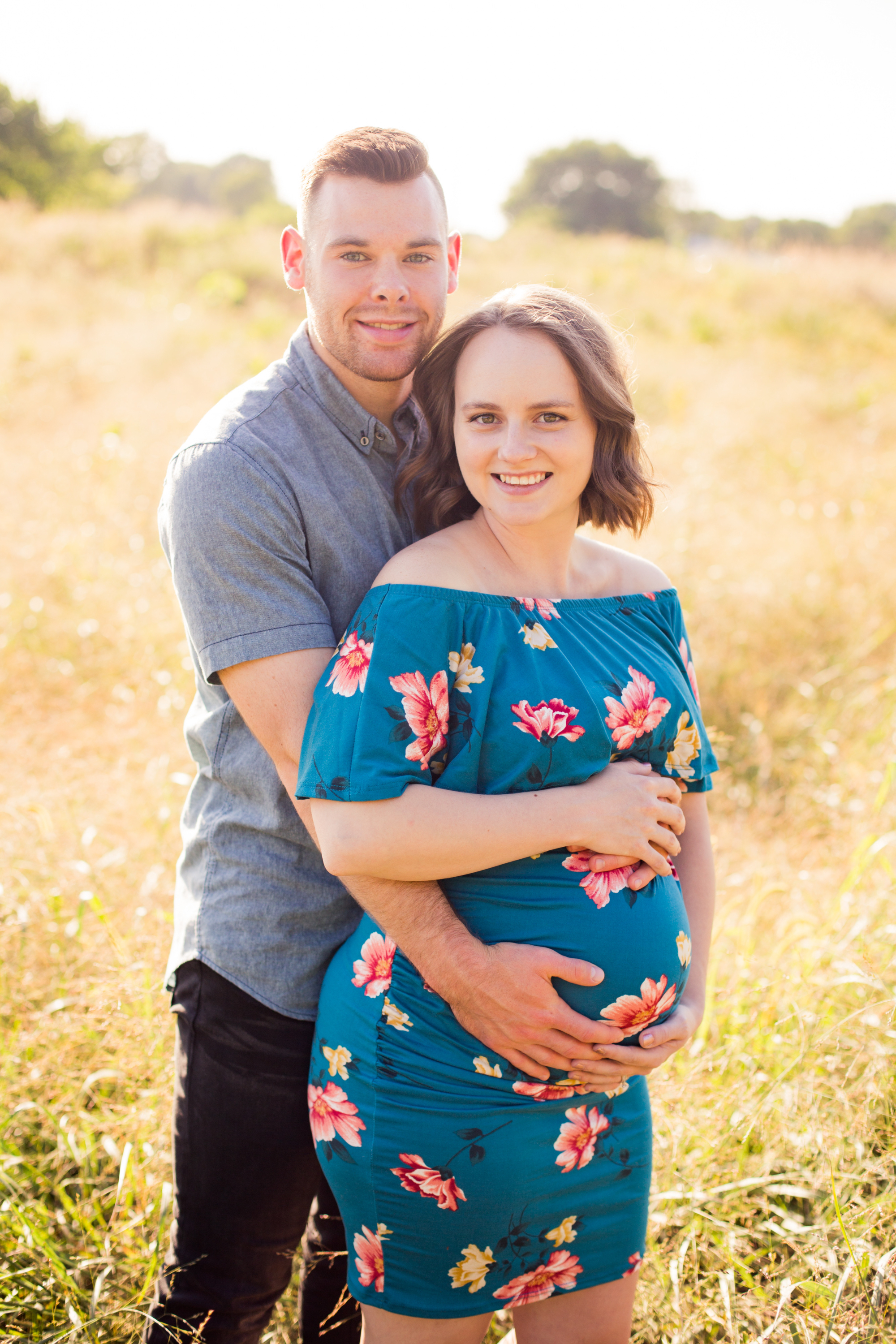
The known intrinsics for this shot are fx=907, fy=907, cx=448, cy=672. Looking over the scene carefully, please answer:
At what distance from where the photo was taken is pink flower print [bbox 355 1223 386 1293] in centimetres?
145

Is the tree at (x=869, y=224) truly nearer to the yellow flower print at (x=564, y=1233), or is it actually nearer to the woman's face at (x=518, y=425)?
the woman's face at (x=518, y=425)

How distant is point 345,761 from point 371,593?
29cm

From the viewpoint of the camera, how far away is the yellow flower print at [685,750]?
5.45 feet

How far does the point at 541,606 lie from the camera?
1.57m

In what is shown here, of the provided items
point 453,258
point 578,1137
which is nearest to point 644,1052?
point 578,1137

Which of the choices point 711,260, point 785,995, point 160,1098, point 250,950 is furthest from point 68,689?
point 711,260

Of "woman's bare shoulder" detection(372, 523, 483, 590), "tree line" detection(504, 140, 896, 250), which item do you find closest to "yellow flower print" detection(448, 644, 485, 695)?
"woman's bare shoulder" detection(372, 523, 483, 590)

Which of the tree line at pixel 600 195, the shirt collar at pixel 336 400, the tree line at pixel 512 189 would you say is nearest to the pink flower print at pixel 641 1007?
the shirt collar at pixel 336 400

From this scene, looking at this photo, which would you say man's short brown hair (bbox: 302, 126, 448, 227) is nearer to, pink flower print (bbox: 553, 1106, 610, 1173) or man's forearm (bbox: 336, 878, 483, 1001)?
man's forearm (bbox: 336, 878, 483, 1001)

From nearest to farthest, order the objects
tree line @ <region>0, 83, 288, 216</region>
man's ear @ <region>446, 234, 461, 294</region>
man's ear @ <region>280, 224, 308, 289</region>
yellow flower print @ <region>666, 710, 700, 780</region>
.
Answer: yellow flower print @ <region>666, 710, 700, 780</region> < man's ear @ <region>280, 224, 308, 289</region> < man's ear @ <region>446, 234, 461, 294</region> < tree line @ <region>0, 83, 288, 216</region>

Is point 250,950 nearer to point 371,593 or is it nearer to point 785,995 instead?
point 371,593

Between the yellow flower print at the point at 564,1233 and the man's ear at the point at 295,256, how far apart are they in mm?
1775

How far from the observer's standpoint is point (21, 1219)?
76.6 inches

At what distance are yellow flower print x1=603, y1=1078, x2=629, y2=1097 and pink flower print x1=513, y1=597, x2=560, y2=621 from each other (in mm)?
786
